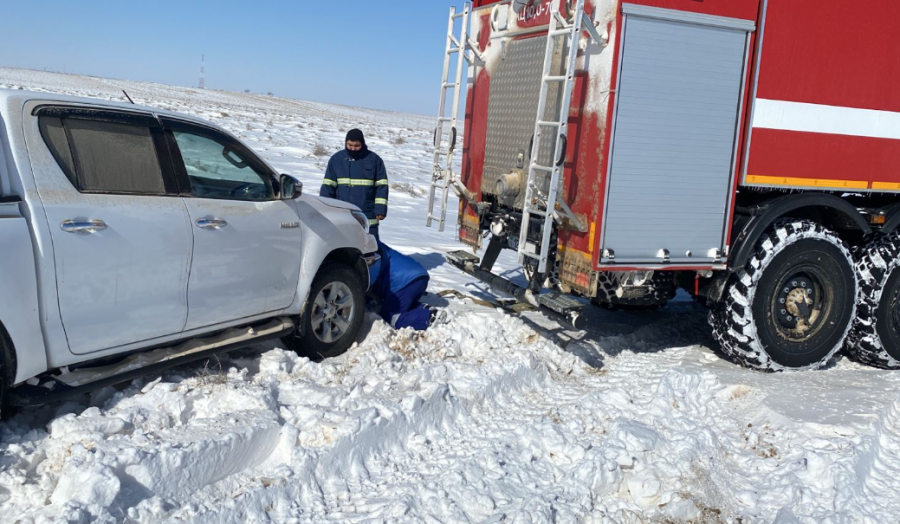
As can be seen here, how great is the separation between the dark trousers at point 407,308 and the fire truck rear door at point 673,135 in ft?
6.30

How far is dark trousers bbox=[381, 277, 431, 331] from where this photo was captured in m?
6.76

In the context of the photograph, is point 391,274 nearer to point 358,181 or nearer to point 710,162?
point 358,181

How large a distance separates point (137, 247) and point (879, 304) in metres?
6.49

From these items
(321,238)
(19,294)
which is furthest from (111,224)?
(321,238)

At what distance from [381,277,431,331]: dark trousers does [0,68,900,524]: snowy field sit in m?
0.25

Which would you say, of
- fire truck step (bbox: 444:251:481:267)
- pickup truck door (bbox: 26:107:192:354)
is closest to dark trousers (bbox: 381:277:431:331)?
fire truck step (bbox: 444:251:481:267)

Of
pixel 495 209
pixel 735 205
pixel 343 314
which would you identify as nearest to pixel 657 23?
pixel 735 205

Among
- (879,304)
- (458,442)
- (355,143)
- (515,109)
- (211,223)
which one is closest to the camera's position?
(458,442)

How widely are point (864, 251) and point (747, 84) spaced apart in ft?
7.71

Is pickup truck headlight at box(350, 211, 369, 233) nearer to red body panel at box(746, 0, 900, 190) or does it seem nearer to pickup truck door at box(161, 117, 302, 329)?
pickup truck door at box(161, 117, 302, 329)

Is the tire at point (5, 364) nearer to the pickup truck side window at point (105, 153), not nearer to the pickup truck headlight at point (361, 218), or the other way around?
the pickup truck side window at point (105, 153)

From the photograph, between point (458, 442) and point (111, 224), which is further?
point (458, 442)

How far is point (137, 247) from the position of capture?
439 cm

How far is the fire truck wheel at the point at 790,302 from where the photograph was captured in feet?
20.6
